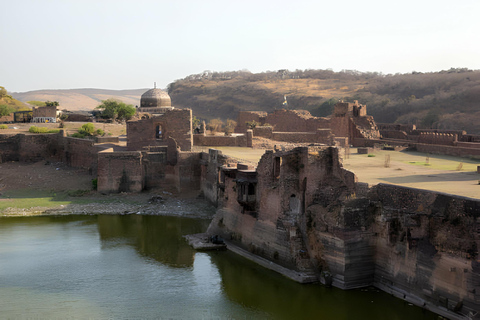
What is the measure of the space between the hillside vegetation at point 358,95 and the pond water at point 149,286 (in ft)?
83.0

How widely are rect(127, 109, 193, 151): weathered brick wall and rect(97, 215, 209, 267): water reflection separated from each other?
19.2ft

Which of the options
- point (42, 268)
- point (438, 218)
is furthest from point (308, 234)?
point (42, 268)

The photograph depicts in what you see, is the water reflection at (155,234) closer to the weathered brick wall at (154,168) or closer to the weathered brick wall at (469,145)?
the weathered brick wall at (154,168)

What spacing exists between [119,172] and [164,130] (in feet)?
12.0

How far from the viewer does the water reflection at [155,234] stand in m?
13.6

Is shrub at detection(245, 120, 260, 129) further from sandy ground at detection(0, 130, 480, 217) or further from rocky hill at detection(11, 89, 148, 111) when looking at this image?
rocky hill at detection(11, 89, 148, 111)

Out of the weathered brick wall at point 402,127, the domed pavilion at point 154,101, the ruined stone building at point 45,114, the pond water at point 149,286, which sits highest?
the domed pavilion at point 154,101

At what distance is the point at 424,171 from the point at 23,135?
20789mm

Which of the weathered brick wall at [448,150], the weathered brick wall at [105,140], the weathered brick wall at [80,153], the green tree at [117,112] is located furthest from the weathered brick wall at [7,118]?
Result: the weathered brick wall at [448,150]

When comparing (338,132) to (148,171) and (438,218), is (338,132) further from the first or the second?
(438,218)

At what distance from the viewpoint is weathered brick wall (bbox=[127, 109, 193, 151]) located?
75.7ft

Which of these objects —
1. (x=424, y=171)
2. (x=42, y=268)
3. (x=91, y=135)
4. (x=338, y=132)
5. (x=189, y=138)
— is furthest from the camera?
(x=91, y=135)

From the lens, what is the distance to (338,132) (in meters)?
25.0

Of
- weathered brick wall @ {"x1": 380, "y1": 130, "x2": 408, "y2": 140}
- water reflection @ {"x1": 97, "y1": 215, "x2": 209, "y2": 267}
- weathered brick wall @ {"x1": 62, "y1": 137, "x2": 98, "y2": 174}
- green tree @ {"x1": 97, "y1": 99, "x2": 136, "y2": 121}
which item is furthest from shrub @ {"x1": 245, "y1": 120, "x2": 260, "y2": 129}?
green tree @ {"x1": 97, "y1": 99, "x2": 136, "y2": 121}
